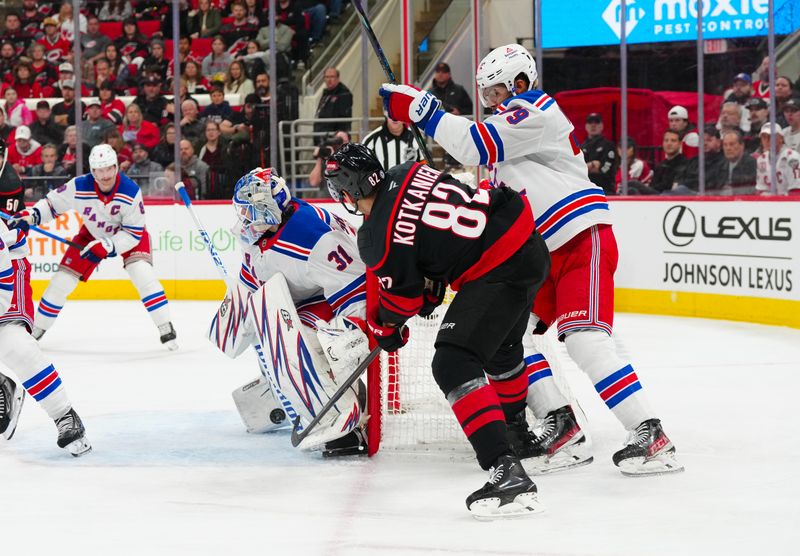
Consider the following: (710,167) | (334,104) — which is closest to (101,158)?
(334,104)

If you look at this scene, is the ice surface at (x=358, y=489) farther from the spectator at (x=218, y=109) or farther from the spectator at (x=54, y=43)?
the spectator at (x=54, y=43)

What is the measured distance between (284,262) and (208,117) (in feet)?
17.2

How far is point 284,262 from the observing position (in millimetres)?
3230

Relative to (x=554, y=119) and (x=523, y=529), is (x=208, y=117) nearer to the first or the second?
(x=554, y=119)

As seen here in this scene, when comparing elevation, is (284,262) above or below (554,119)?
below

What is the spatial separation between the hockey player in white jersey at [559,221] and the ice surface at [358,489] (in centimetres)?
14

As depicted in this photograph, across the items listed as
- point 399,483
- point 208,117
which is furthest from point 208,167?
point 399,483

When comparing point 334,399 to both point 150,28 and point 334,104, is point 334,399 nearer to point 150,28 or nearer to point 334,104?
point 334,104

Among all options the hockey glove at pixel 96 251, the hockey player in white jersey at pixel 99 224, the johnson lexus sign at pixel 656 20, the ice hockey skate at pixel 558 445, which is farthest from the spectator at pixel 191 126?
the ice hockey skate at pixel 558 445

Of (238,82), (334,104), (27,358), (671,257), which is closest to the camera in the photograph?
(27,358)

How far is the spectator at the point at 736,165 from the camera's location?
6746 mm

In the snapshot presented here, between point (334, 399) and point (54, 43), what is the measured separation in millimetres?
7225

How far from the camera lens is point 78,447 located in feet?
10.7

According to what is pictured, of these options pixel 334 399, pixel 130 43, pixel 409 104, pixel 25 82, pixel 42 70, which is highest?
pixel 130 43
